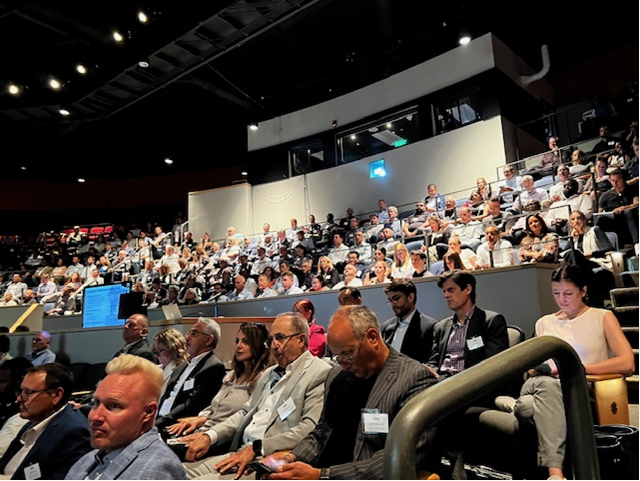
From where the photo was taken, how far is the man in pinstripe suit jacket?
1773mm

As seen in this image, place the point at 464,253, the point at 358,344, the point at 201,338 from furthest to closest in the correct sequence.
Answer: the point at 464,253 < the point at 201,338 < the point at 358,344

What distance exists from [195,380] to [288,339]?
967mm

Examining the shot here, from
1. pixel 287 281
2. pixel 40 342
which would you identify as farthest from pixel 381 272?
pixel 40 342

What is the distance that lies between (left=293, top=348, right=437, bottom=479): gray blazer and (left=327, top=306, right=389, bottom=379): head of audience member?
54 millimetres

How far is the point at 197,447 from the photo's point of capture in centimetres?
240

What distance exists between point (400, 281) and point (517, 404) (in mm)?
1372

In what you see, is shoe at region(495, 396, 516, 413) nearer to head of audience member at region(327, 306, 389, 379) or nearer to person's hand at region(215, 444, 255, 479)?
head of audience member at region(327, 306, 389, 379)

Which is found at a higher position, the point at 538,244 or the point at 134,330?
the point at 538,244

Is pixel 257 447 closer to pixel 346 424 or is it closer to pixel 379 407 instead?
pixel 346 424

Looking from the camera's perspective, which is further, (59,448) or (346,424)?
(59,448)

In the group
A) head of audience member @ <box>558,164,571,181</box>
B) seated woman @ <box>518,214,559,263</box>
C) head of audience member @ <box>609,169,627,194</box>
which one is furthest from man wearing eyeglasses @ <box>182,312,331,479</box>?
head of audience member @ <box>558,164,571,181</box>

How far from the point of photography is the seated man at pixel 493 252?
4.85 m

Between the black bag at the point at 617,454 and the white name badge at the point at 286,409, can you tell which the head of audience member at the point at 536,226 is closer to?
the black bag at the point at 617,454

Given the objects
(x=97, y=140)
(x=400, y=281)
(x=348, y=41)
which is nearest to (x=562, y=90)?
(x=348, y=41)
